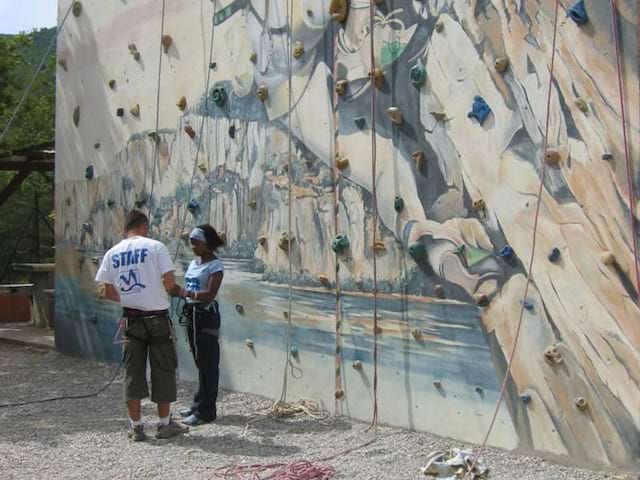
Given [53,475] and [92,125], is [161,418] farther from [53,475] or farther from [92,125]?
[92,125]

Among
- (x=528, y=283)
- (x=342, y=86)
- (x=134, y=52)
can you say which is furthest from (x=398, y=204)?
(x=134, y=52)

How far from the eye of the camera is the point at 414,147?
6824 millimetres

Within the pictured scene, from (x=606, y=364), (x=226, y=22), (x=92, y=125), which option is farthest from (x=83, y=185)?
(x=606, y=364)

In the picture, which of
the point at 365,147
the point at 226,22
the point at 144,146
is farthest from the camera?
the point at 144,146

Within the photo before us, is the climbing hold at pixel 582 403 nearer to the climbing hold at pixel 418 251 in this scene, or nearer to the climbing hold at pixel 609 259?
the climbing hold at pixel 609 259

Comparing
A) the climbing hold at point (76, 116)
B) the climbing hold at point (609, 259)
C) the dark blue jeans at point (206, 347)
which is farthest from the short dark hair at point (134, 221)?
the climbing hold at point (76, 116)

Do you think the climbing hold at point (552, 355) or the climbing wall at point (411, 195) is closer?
the climbing wall at point (411, 195)

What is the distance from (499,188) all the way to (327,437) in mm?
2308

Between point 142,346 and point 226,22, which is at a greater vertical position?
point 226,22

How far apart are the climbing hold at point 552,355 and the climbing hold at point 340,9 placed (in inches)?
124

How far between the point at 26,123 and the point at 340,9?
13.3 meters

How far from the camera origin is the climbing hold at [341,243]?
735cm

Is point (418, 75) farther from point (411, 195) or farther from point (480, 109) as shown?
point (411, 195)

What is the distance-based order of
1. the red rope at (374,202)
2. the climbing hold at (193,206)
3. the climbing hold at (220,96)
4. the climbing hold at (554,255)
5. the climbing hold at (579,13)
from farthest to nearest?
1. the climbing hold at (193,206)
2. the climbing hold at (220,96)
3. the red rope at (374,202)
4. the climbing hold at (554,255)
5. the climbing hold at (579,13)
